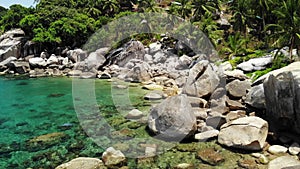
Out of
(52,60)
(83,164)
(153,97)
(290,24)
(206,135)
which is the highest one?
(290,24)

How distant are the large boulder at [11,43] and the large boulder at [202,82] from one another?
30.4m

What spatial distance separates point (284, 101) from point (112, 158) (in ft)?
22.0

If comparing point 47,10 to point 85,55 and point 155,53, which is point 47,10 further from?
point 155,53

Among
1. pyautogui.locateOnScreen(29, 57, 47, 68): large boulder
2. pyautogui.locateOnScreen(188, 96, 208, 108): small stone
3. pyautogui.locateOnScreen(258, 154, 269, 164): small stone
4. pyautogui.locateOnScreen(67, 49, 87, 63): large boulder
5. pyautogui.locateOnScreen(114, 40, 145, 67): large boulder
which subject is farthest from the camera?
pyautogui.locateOnScreen(67, 49, 87, 63): large boulder

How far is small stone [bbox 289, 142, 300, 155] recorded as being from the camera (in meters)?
9.52

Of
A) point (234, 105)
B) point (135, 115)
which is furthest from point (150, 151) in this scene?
point (234, 105)

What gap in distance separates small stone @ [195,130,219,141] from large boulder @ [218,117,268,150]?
15.9 inches

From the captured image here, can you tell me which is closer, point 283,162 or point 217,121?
point 283,162

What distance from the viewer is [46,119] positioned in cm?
1481

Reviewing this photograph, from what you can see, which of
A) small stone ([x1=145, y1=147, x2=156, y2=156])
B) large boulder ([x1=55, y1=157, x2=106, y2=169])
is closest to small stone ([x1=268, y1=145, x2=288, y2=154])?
small stone ([x1=145, y1=147, x2=156, y2=156])

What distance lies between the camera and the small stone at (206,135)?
11.1m

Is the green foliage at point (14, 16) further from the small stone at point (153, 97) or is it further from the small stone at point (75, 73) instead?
the small stone at point (153, 97)

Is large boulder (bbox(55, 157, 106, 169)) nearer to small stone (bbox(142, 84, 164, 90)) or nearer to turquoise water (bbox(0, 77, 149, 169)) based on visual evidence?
turquoise water (bbox(0, 77, 149, 169))

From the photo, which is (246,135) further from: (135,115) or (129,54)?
(129,54)
